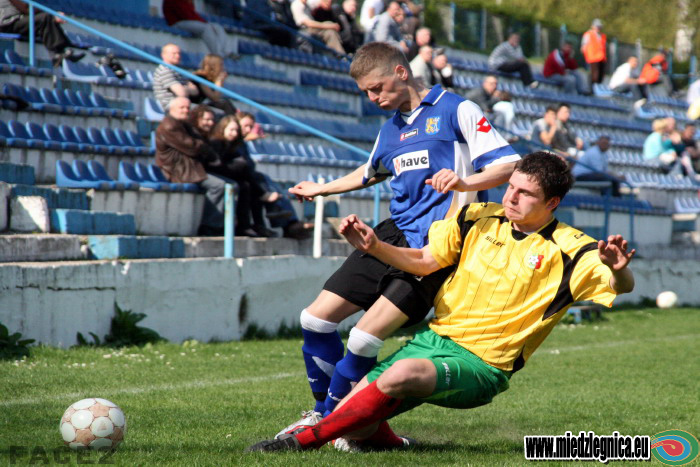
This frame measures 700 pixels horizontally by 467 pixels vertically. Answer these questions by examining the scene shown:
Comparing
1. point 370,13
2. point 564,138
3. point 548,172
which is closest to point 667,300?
point 564,138

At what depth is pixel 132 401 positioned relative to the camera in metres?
5.77

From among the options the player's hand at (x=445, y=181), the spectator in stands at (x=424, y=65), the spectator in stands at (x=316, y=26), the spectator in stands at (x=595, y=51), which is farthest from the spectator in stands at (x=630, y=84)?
the player's hand at (x=445, y=181)

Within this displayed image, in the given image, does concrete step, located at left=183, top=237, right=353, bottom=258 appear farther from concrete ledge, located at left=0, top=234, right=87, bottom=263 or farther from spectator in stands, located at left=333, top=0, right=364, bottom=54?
spectator in stands, located at left=333, top=0, right=364, bottom=54

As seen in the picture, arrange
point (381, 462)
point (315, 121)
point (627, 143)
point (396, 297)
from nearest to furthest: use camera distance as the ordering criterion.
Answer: point (381, 462)
point (396, 297)
point (315, 121)
point (627, 143)

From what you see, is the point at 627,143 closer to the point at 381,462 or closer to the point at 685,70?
the point at 685,70

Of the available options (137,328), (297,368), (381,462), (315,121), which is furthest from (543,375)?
(315,121)

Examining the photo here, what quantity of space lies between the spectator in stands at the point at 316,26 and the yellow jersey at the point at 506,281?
43.0 ft

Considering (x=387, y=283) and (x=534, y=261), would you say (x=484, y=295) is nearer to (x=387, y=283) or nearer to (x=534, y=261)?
(x=534, y=261)

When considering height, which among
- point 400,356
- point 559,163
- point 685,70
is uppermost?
point 685,70

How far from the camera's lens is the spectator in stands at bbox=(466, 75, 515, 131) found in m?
17.1

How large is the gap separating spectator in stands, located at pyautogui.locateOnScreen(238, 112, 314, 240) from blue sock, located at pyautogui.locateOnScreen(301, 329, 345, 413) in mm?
5645

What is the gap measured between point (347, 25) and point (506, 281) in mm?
13838

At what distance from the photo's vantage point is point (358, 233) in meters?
4.09

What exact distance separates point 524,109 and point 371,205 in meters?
8.91
